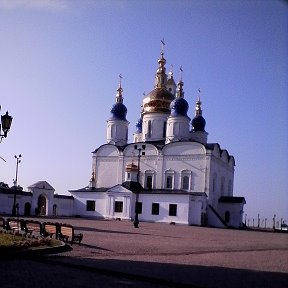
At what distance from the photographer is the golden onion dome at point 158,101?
190 feet

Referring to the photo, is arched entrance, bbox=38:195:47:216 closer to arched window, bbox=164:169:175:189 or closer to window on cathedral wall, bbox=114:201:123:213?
window on cathedral wall, bbox=114:201:123:213

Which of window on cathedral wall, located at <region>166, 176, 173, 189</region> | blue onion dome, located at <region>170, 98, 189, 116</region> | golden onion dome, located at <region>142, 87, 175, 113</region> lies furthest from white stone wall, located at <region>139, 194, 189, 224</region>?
golden onion dome, located at <region>142, 87, 175, 113</region>

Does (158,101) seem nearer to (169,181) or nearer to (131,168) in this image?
(131,168)

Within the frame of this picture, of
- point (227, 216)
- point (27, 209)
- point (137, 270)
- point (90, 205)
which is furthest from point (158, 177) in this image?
point (137, 270)

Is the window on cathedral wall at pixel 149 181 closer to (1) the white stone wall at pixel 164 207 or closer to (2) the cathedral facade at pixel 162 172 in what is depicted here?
(2) the cathedral facade at pixel 162 172

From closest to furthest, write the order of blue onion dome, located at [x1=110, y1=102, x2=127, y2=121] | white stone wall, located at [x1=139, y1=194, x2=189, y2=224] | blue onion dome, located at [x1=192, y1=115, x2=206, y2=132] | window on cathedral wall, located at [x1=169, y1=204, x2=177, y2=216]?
white stone wall, located at [x1=139, y1=194, x2=189, y2=224] < window on cathedral wall, located at [x1=169, y1=204, x2=177, y2=216] < blue onion dome, located at [x1=192, y1=115, x2=206, y2=132] < blue onion dome, located at [x1=110, y1=102, x2=127, y2=121]

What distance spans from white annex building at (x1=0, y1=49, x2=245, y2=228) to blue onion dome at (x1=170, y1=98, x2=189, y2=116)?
0.28 feet

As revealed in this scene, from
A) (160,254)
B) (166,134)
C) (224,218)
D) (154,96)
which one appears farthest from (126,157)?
(160,254)

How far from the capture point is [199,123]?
58.6 metres

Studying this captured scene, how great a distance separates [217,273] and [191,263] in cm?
170

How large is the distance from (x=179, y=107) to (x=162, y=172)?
27.3ft

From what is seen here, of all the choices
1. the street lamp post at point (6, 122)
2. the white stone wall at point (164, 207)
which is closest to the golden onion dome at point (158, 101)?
the white stone wall at point (164, 207)

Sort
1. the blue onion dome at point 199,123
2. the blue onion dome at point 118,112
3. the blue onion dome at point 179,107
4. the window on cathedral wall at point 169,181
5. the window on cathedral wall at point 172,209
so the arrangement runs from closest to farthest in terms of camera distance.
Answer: the window on cathedral wall at point 172,209 → the window on cathedral wall at point 169,181 → the blue onion dome at point 179,107 → the blue onion dome at point 199,123 → the blue onion dome at point 118,112

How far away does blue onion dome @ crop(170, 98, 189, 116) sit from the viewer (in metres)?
53.5
